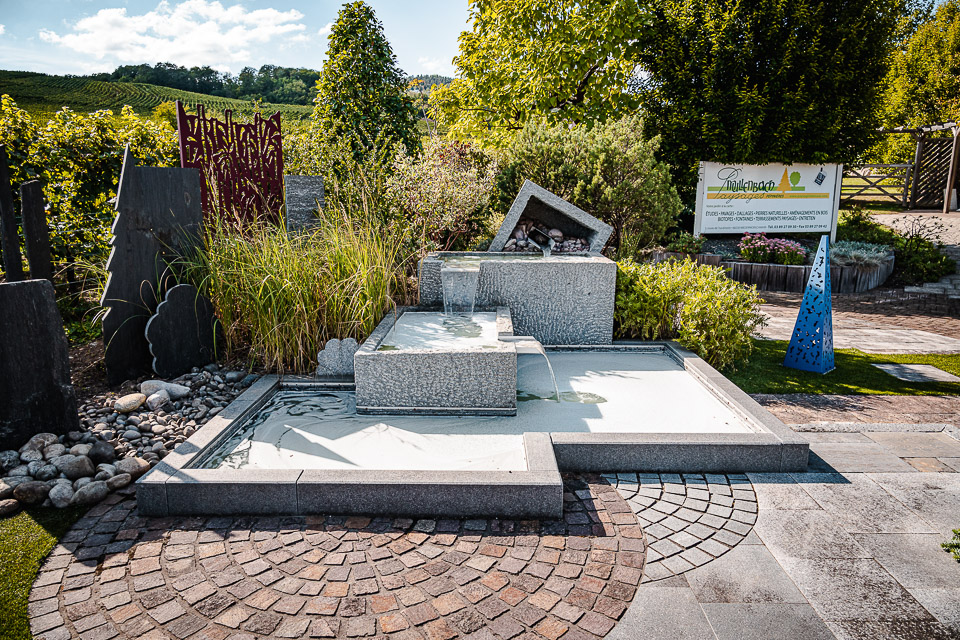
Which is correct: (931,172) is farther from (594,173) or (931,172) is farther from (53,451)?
(53,451)

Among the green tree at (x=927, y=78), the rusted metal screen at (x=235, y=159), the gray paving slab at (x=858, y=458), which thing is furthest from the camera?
the green tree at (x=927, y=78)

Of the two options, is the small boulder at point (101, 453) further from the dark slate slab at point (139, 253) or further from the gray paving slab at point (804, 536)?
the gray paving slab at point (804, 536)

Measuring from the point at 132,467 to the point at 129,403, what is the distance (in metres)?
0.80

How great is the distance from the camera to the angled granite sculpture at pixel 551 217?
21.3 feet

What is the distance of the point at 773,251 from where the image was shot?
1102 cm

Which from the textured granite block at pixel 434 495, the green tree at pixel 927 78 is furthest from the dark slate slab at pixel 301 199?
the green tree at pixel 927 78

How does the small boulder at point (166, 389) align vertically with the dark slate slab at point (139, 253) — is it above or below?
below

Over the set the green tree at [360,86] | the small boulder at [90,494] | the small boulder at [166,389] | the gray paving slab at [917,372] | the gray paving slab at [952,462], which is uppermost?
the green tree at [360,86]

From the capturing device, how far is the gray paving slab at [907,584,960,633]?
7.65 ft

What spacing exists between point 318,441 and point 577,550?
1.83 metres

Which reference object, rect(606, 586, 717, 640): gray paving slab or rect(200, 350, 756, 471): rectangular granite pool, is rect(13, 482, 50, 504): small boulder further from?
rect(606, 586, 717, 640): gray paving slab

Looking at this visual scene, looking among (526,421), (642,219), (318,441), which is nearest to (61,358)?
(318,441)

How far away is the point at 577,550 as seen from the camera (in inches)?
109

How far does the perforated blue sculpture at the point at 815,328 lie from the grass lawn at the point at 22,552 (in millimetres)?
6098
